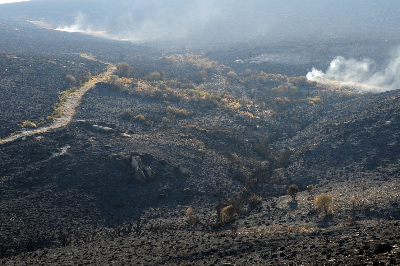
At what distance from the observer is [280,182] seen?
26750 mm

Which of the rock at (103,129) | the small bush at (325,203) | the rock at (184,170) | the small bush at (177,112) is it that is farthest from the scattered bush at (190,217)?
the small bush at (177,112)

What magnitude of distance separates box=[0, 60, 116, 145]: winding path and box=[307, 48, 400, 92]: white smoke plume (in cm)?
3662

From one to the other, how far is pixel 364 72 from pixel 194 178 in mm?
50650

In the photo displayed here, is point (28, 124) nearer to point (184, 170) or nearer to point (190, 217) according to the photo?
point (184, 170)

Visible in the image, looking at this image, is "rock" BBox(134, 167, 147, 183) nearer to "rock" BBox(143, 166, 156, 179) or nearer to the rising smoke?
"rock" BBox(143, 166, 156, 179)

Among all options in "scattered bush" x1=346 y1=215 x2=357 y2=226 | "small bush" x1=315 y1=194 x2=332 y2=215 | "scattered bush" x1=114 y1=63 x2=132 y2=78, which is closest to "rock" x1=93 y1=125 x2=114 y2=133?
"small bush" x1=315 y1=194 x2=332 y2=215

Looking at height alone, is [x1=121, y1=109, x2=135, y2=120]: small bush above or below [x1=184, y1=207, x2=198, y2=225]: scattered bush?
above

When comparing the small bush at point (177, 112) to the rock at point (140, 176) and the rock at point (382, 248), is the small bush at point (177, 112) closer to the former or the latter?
the rock at point (140, 176)

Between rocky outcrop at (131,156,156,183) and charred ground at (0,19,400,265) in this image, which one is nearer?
charred ground at (0,19,400,265)

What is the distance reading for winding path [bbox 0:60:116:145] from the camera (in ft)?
95.5

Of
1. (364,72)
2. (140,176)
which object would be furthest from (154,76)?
(364,72)

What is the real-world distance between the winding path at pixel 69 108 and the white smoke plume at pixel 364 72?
1442 inches

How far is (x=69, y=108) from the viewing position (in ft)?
122

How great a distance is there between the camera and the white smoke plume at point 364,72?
190 feet
